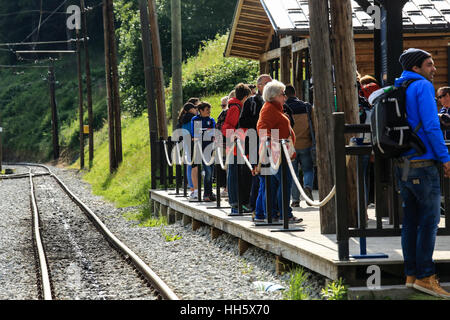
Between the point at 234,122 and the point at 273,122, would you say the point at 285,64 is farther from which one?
the point at 273,122

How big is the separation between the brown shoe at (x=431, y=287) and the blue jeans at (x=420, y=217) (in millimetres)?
41

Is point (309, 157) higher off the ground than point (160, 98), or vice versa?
point (160, 98)

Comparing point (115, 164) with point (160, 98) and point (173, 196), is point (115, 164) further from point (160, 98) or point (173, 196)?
point (173, 196)

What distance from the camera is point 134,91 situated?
131 feet

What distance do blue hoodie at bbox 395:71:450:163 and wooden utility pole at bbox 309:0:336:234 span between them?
249 centimetres

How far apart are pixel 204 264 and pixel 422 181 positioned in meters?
4.27

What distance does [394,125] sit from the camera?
6152 millimetres

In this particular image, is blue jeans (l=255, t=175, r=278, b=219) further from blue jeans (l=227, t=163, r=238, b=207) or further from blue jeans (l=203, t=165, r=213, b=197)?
blue jeans (l=203, t=165, r=213, b=197)

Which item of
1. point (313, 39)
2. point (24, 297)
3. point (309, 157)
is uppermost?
point (313, 39)

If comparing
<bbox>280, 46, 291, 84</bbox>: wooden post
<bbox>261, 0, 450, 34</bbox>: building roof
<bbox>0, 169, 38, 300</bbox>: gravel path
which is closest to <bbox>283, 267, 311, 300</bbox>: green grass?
<bbox>0, 169, 38, 300</bbox>: gravel path

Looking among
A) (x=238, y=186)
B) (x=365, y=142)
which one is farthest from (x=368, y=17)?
(x=365, y=142)

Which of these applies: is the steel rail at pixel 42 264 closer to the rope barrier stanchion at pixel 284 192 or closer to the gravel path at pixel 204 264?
the gravel path at pixel 204 264
